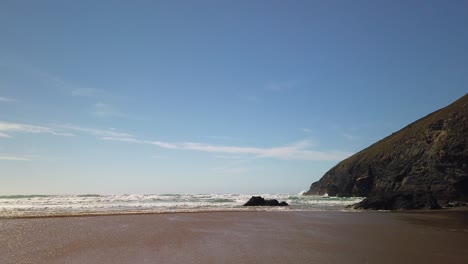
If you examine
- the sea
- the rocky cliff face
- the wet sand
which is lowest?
the wet sand

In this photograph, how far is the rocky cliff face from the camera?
3809cm

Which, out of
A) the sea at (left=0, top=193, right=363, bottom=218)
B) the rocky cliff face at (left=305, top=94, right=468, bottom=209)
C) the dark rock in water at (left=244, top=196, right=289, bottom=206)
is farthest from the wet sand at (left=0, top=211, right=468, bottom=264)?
the dark rock in water at (left=244, top=196, right=289, bottom=206)

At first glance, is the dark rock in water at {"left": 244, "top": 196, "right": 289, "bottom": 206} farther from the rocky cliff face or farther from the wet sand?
the wet sand

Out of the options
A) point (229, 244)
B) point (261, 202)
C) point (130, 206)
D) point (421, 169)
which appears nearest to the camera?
point (229, 244)

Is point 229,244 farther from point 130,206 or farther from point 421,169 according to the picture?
point 421,169

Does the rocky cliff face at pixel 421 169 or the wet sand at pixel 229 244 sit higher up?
the rocky cliff face at pixel 421 169

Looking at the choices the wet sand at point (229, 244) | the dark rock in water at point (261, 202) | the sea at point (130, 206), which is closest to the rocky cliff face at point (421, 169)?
the sea at point (130, 206)

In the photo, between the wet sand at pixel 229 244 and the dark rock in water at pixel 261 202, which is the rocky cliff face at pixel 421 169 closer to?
the dark rock in water at pixel 261 202

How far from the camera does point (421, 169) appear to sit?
50906 mm

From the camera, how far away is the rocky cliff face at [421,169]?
38.1 meters

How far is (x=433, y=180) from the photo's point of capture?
4769 cm

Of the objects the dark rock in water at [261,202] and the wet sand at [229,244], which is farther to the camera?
the dark rock in water at [261,202]

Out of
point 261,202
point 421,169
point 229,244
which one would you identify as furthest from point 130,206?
point 421,169

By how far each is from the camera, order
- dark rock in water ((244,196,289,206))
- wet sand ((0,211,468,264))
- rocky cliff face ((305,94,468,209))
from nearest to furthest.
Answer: wet sand ((0,211,468,264)) → rocky cliff face ((305,94,468,209)) → dark rock in water ((244,196,289,206))
